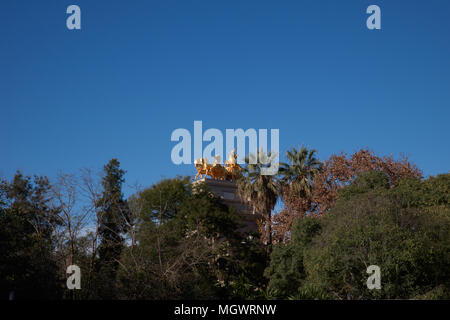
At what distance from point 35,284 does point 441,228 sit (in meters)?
17.6

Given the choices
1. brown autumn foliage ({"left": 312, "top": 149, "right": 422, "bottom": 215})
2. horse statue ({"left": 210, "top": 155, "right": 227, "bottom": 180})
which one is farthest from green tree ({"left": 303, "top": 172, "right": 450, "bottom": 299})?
horse statue ({"left": 210, "top": 155, "right": 227, "bottom": 180})

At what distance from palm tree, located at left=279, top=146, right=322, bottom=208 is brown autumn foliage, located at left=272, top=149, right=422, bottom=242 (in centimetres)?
24

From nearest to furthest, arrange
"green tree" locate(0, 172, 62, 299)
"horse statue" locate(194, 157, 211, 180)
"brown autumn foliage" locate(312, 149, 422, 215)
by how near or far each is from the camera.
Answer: "green tree" locate(0, 172, 62, 299) → "brown autumn foliage" locate(312, 149, 422, 215) → "horse statue" locate(194, 157, 211, 180)

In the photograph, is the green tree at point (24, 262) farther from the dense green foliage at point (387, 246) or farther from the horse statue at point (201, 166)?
the horse statue at point (201, 166)

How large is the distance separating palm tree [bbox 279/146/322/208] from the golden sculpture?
5.80 metres

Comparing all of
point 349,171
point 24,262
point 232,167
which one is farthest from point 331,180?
point 24,262

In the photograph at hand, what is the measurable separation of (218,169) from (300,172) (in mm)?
8178

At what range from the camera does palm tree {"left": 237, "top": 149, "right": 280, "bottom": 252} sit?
35.4 meters

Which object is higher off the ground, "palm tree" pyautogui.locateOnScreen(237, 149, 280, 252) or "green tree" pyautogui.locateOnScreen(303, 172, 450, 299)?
"palm tree" pyautogui.locateOnScreen(237, 149, 280, 252)

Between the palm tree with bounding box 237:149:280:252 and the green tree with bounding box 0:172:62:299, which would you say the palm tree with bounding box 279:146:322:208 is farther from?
the green tree with bounding box 0:172:62:299

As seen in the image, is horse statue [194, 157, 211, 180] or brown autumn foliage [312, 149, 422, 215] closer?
brown autumn foliage [312, 149, 422, 215]

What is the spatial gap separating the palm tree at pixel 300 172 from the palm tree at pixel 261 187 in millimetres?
1153

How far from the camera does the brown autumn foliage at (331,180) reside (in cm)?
3456

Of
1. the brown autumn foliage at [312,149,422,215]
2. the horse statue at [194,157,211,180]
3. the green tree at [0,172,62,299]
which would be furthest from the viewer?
the horse statue at [194,157,211,180]
